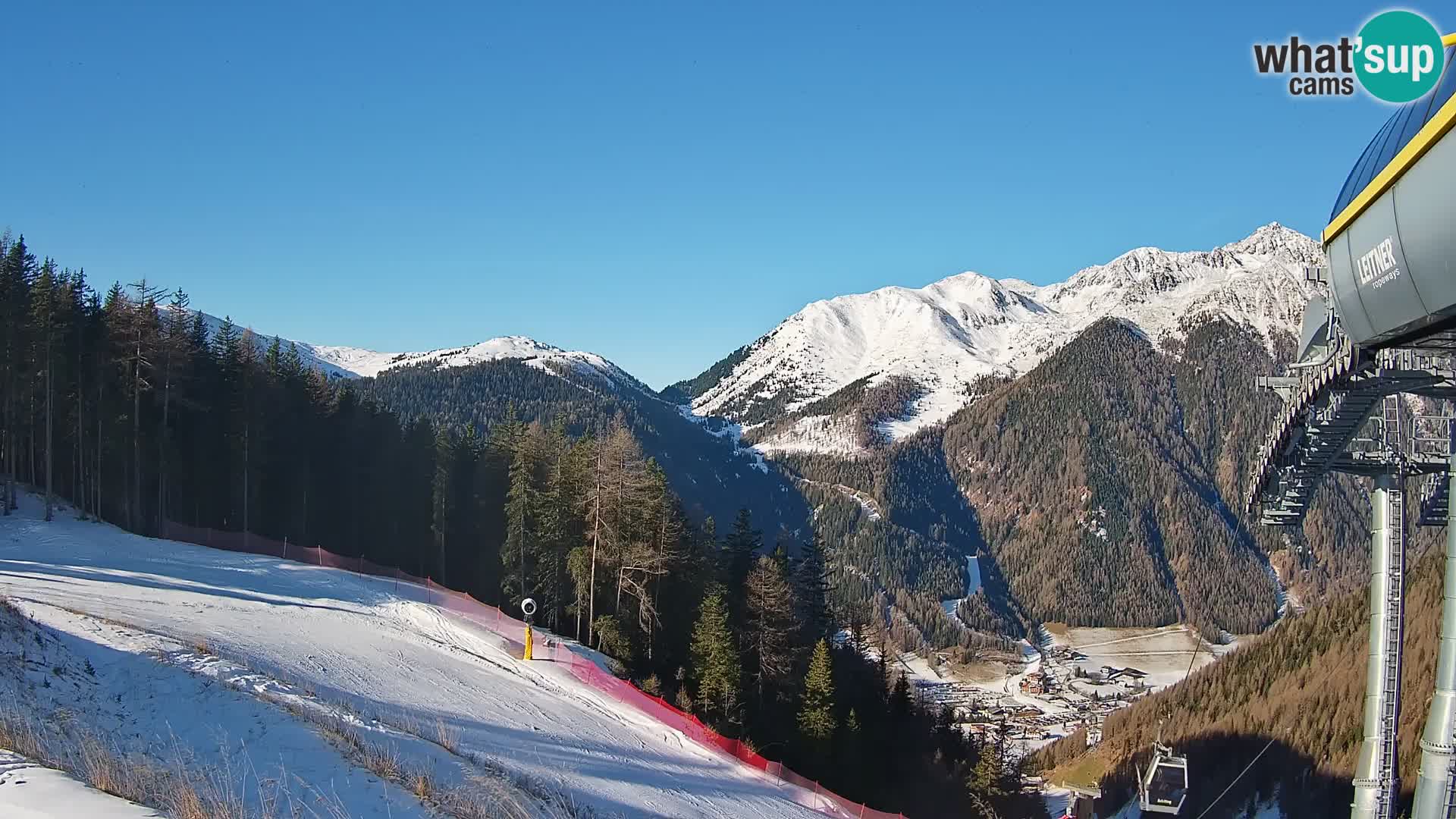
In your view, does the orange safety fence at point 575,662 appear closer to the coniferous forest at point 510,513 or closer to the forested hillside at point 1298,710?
the coniferous forest at point 510,513

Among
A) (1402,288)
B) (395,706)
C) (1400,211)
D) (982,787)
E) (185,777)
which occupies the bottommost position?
(982,787)

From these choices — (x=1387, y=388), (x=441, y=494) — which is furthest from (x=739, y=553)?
(x=1387, y=388)

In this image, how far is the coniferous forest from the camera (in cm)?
A: 3425

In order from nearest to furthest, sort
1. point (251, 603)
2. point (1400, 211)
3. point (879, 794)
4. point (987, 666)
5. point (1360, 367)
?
1. point (1400, 211)
2. point (1360, 367)
3. point (251, 603)
4. point (879, 794)
5. point (987, 666)

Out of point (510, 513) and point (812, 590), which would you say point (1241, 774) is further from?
point (510, 513)

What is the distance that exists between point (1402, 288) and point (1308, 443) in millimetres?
12483

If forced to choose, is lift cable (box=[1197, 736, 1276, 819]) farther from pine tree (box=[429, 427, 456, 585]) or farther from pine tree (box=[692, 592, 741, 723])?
pine tree (box=[429, 427, 456, 585])

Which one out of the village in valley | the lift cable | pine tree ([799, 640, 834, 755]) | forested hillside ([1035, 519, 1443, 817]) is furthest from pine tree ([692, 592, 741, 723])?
the village in valley

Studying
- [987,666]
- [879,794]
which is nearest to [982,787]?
[879,794]

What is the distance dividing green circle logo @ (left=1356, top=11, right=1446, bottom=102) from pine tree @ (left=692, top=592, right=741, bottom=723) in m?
26.4

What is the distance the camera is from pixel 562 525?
36281 mm

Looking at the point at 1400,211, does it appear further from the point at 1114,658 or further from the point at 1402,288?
the point at 1114,658

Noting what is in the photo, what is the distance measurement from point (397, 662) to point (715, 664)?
13835 millimetres

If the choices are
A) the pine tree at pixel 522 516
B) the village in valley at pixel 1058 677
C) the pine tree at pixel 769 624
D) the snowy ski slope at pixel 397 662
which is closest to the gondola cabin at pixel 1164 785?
the snowy ski slope at pixel 397 662
